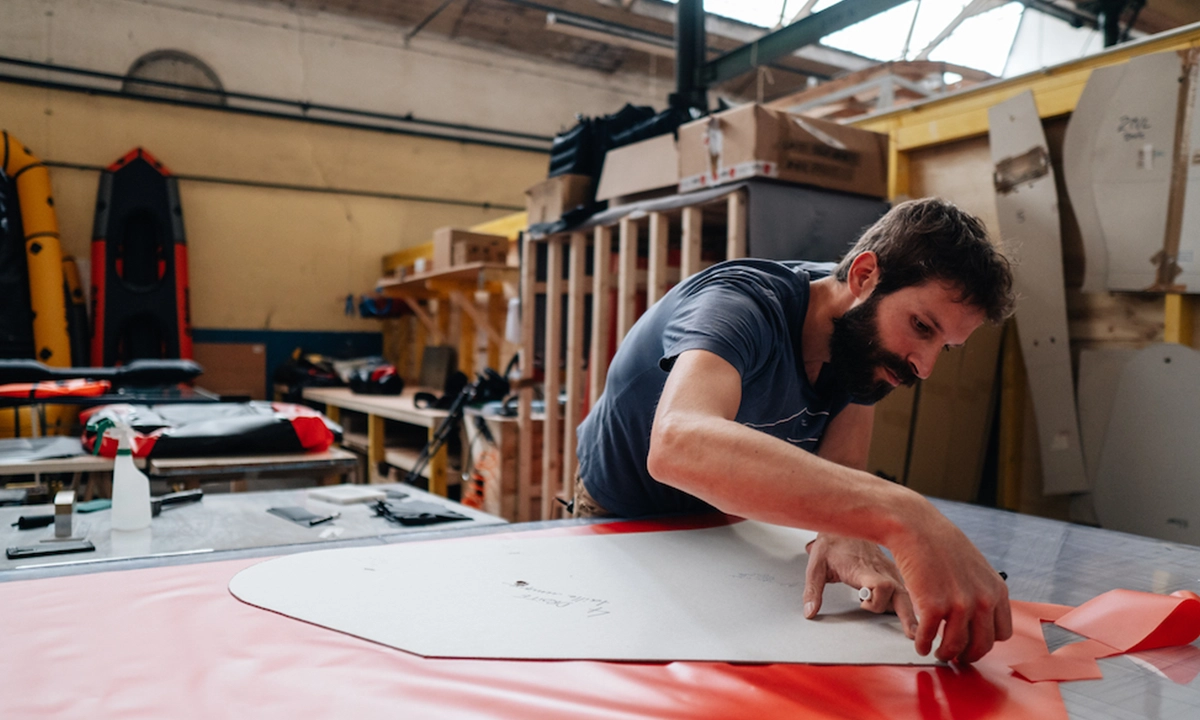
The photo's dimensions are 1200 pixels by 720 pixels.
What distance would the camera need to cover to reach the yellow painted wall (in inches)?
222

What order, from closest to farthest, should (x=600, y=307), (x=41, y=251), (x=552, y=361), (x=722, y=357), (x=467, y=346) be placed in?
(x=722, y=357)
(x=600, y=307)
(x=552, y=361)
(x=41, y=251)
(x=467, y=346)

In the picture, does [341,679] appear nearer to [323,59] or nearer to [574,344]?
[574,344]

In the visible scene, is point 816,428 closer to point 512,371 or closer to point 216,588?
point 216,588

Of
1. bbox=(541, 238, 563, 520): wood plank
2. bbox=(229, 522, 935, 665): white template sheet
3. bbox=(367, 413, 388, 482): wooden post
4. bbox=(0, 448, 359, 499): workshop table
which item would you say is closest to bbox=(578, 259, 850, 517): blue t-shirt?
bbox=(229, 522, 935, 665): white template sheet

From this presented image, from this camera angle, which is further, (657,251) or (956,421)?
(657,251)

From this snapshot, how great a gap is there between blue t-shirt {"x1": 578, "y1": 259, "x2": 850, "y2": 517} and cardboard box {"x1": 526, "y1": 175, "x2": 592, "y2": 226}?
1.75m

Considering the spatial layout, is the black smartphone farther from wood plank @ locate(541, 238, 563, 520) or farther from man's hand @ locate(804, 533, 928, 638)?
wood plank @ locate(541, 238, 563, 520)

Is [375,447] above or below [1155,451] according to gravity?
below

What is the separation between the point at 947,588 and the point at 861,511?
0.11 meters

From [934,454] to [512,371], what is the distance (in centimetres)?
257

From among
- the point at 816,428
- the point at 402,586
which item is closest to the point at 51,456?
the point at 402,586

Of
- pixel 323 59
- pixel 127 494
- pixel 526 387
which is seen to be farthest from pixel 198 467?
pixel 323 59

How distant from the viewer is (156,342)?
557 centimetres

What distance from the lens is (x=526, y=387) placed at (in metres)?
3.49
